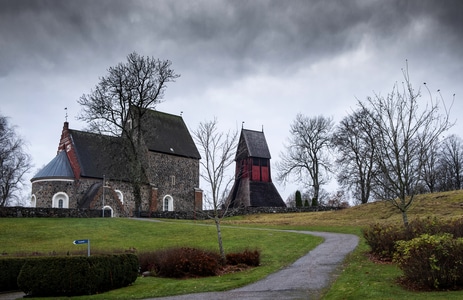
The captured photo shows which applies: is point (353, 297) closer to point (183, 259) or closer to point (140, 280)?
point (183, 259)

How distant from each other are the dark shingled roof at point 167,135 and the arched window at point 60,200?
445 inches

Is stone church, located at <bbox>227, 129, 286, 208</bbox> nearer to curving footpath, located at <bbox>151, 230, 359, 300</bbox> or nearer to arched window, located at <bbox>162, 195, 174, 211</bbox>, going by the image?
arched window, located at <bbox>162, 195, 174, 211</bbox>

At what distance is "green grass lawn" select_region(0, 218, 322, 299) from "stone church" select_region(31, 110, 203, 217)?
939 centimetres

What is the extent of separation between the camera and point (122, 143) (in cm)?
4675

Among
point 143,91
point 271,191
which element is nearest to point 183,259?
point 143,91

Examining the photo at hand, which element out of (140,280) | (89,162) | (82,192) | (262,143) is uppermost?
(262,143)

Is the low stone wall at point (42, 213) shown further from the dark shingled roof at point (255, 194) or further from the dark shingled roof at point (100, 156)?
the dark shingled roof at point (255, 194)

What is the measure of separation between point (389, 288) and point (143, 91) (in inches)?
1434

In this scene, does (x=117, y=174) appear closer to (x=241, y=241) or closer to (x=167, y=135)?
(x=167, y=135)

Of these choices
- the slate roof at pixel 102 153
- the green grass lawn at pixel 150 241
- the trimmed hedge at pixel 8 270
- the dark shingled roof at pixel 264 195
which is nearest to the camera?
the green grass lawn at pixel 150 241

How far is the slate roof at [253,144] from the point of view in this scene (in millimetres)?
61562

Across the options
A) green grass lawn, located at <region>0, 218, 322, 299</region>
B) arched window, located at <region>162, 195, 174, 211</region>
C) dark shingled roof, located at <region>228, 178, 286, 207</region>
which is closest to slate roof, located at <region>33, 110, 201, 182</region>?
arched window, located at <region>162, 195, 174, 211</region>

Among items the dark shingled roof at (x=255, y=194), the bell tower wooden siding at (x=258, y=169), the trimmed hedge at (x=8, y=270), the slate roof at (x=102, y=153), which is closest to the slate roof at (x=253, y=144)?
the bell tower wooden siding at (x=258, y=169)

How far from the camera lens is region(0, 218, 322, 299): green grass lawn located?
50.5ft
